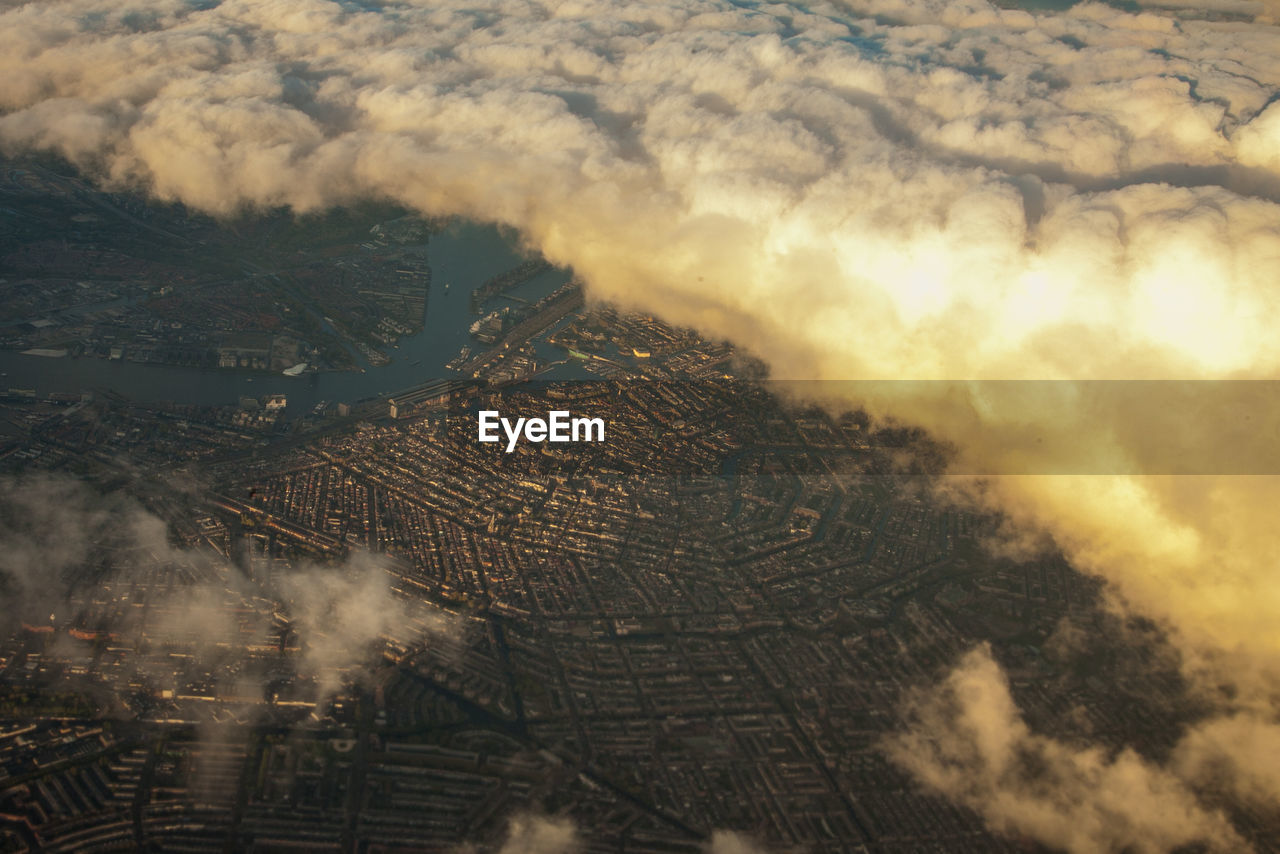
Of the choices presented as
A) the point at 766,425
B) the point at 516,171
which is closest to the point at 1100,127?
the point at 766,425

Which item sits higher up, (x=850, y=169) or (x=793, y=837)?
(x=850, y=169)

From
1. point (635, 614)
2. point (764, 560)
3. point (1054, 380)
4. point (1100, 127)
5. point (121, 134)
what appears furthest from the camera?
point (121, 134)


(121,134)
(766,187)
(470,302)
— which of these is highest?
(766,187)

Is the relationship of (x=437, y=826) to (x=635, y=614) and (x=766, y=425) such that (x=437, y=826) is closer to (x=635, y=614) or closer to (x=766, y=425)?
(x=635, y=614)

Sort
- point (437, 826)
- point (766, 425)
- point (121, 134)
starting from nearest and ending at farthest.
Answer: point (437, 826)
point (766, 425)
point (121, 134)

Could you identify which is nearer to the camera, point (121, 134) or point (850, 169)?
point (850, 169)

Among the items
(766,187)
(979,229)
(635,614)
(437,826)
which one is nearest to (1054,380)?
(979,229)

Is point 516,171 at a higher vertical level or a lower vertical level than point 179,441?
higher

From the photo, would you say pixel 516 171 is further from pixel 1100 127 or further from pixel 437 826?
pixel 437 826

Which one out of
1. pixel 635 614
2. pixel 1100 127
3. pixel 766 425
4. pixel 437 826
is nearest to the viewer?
pixel 437 826
